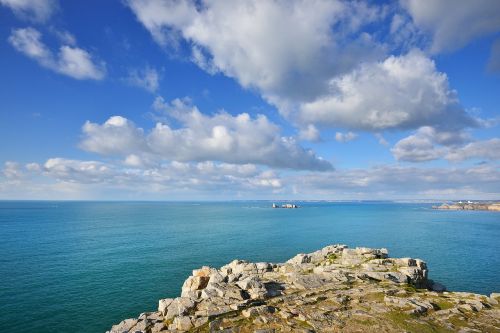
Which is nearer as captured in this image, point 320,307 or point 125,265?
point 320,307

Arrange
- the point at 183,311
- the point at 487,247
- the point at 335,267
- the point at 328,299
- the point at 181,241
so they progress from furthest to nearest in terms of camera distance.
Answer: the point at 181,241 < the point at 487,247 < the point at 335,267 < the point at 328,299 < the point at 183,311

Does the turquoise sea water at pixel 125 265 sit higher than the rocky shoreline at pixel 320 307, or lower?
lower

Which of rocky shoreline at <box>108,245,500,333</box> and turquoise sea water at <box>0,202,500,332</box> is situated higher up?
rocky shoreline at <box>108,245,500,333</box>

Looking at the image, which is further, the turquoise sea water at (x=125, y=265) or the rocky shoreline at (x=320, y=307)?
the turquoise sea water at (x=125, y=265)

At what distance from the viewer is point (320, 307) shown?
115ft

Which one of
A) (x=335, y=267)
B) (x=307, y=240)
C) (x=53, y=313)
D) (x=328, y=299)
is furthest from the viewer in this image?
(x=307, y=240)

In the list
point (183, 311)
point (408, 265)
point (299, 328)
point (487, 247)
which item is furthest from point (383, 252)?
point (487, 247)

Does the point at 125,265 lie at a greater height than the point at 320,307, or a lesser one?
lesser

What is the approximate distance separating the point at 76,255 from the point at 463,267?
112683 millimetres

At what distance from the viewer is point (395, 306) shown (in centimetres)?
3484

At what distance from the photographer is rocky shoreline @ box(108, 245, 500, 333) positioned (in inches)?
1204

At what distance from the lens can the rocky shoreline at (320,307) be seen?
30.6 m

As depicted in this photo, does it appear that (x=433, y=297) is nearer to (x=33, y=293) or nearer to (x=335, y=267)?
(x=335, y=267)

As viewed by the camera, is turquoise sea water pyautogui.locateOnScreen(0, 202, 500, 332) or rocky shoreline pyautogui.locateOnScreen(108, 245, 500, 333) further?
turquoise sea water pyautogui.locateOnScreen(0, 202, 500, 332)
